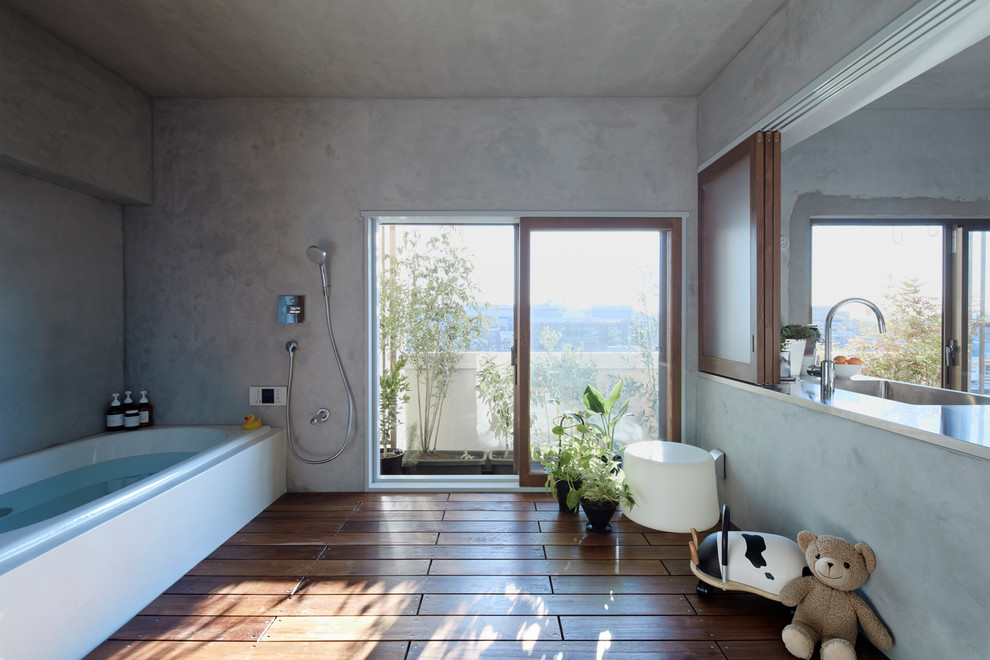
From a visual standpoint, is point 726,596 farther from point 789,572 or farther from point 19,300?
point 19,300

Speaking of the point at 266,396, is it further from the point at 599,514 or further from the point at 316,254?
the point at 599,514

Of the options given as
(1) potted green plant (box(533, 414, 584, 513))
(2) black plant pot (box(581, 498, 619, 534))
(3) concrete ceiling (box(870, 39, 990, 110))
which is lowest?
(2) black plant pot (box(581, 498, 619, 534))

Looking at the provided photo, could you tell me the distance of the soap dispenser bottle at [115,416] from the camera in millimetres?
2896

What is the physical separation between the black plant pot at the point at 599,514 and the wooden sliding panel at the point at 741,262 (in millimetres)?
942

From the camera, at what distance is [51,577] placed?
149 centimetres

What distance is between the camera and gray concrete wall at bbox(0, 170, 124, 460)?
2.38 meters

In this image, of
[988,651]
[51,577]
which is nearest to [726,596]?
[988,651]

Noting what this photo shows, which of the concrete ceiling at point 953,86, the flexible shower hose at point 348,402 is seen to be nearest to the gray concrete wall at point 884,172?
the concrete ceiling at point 953,86

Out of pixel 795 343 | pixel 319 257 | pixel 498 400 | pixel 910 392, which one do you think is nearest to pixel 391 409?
pixel 498 400

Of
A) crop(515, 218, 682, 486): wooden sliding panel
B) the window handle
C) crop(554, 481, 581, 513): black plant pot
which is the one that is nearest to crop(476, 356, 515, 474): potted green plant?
crop(515, 218, 682, 486): wooden sliding panel

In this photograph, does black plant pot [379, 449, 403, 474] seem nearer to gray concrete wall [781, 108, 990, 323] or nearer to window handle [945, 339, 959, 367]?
gray concrete wall [781, 108, 990, 323]

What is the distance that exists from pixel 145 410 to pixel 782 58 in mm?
3848

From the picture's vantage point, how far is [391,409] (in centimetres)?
369

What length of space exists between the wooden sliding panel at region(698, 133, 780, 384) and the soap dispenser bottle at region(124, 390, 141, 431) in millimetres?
3407
